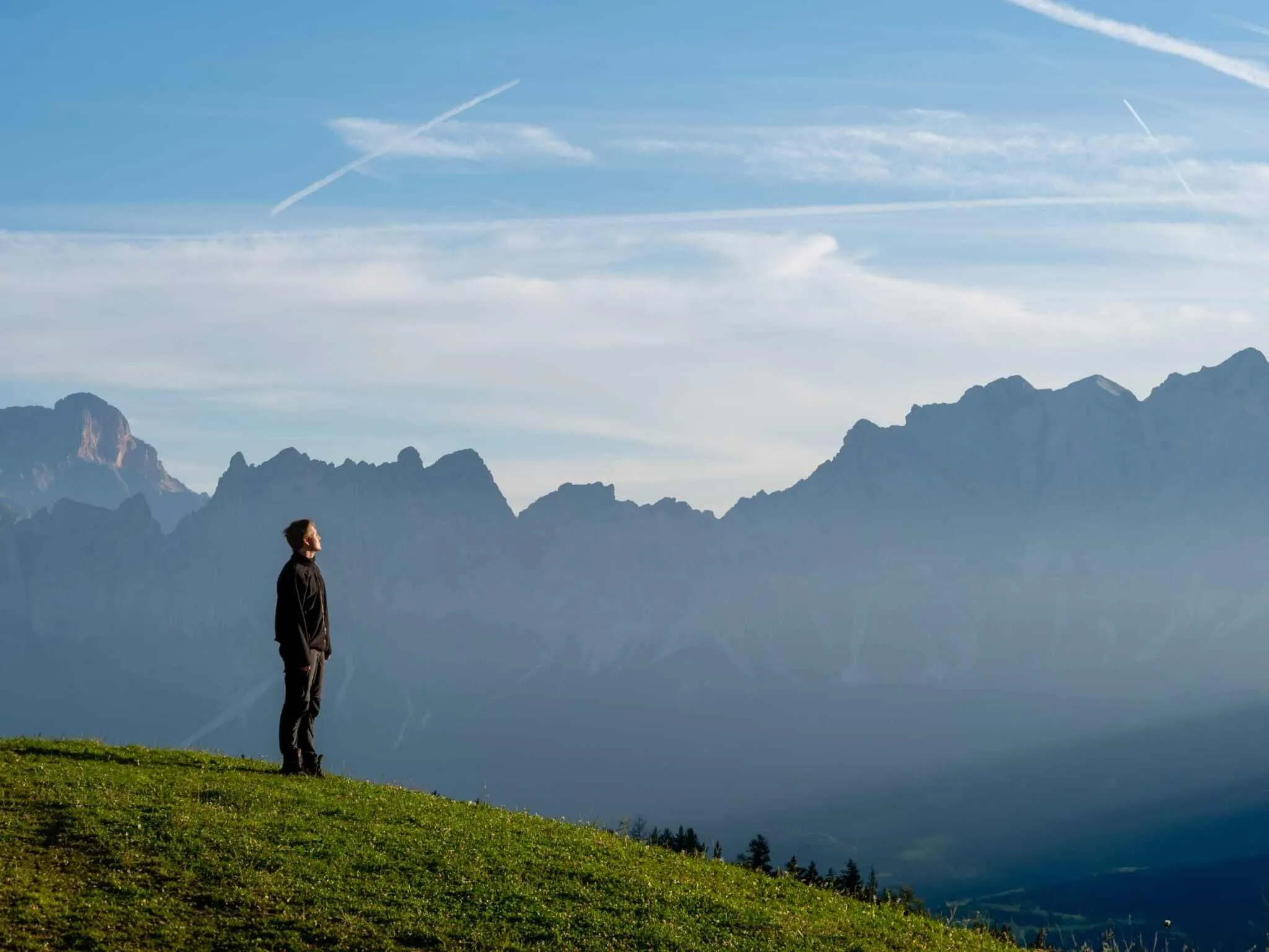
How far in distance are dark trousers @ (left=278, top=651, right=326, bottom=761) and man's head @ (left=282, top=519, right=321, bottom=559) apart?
2.31m

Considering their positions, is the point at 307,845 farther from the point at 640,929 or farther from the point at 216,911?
the point at 640,929

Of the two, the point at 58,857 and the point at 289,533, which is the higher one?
the point at 289,533

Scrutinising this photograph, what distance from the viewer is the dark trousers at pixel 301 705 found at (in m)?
26.6

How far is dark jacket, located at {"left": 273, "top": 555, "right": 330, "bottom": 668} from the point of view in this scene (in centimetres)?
2633

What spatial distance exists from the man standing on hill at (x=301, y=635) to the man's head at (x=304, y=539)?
0.01 m

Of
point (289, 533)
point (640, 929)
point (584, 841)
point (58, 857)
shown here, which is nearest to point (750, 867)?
point (584, 841)

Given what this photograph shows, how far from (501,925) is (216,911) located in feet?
13.6

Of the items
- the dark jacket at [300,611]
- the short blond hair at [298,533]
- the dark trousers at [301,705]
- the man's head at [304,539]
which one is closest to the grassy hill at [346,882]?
the dark trousers at [301,705]

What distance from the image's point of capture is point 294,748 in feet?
90.8

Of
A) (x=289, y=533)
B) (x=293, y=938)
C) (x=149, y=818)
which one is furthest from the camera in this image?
(x=289, y=533)

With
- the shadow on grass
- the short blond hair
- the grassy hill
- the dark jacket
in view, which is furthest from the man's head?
the shadow on grass

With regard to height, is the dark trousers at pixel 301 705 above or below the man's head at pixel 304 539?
below

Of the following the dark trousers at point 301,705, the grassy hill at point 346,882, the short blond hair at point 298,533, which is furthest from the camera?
the dark trousers at point 301,705

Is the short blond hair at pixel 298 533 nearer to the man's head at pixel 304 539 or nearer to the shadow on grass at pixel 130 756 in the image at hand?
the man's head at pixel 304 539
